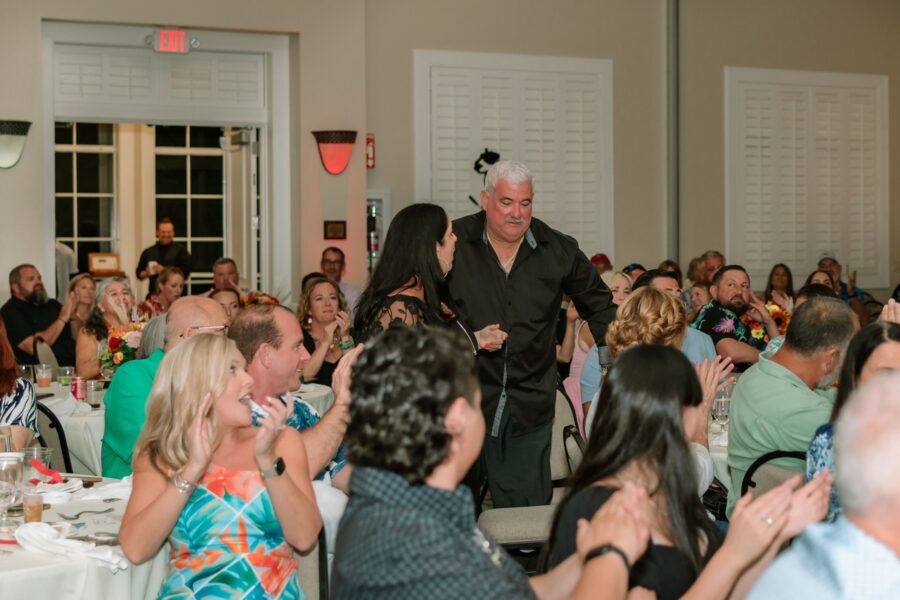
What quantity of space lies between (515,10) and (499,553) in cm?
1033

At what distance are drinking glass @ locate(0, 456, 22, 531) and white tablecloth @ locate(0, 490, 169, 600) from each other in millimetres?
237

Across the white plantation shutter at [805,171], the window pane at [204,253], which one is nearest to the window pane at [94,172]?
the window pane at [204,253]

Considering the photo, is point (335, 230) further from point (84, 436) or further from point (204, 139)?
point (84, 436)

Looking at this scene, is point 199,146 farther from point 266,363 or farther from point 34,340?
point 266,363

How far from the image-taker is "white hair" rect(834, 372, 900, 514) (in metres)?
1.68

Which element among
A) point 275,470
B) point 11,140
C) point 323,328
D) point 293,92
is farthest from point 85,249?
point 275,470

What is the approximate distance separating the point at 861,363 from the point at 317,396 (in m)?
3.78

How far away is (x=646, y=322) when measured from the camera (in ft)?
15.5

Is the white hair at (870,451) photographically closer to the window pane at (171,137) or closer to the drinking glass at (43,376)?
the drinking glass at (43,376)

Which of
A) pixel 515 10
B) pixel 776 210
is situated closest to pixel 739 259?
pixel 776 210

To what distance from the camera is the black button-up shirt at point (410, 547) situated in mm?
1763

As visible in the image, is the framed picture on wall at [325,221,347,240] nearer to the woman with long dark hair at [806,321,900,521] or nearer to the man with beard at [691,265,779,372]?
the man with beard at [691,265,779,372]

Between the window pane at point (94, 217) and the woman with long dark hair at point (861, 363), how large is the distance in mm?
12455

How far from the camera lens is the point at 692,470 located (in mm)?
2465
